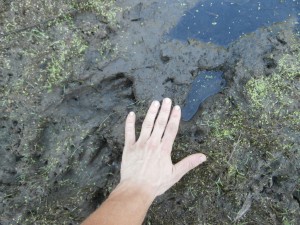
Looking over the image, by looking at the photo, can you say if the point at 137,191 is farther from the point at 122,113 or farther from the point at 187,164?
the point at 122,113

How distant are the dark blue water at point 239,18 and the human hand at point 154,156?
0.78 meters

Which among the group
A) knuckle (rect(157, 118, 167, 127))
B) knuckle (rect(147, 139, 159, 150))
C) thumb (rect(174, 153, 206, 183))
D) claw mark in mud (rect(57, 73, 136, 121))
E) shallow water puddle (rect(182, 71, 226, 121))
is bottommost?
thumb (rect(174, 153, 206, 183))

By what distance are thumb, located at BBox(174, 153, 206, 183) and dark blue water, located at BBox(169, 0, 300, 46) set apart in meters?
0.98

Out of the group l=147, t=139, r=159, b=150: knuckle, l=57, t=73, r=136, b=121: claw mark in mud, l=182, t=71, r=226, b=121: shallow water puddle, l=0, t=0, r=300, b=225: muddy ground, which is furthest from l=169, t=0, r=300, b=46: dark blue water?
l=147, t=139, r=159, b=150: knuckle

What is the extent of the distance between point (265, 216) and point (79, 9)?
218 cm

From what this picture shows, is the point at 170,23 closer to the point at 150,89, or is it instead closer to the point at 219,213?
the point at 150,89

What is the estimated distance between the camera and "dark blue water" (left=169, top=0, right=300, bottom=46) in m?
3.24

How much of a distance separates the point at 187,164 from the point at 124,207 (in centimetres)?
63

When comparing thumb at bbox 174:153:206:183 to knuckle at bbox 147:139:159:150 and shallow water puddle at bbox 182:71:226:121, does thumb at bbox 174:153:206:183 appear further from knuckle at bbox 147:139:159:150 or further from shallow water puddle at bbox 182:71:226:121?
shallow water puddle at bbox 182:71:226:121

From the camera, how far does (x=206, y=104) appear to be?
3.18 meters

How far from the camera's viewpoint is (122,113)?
3.14 m

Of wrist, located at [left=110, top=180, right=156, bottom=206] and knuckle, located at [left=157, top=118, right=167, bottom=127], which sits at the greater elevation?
knuckle, located at [left=157, top=118, right=167, bottom=127]

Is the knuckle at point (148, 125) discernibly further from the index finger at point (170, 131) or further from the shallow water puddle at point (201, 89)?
the shallow water puddle at point (201, 89)

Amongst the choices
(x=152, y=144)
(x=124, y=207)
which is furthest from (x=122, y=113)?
(x=124, y=207)
